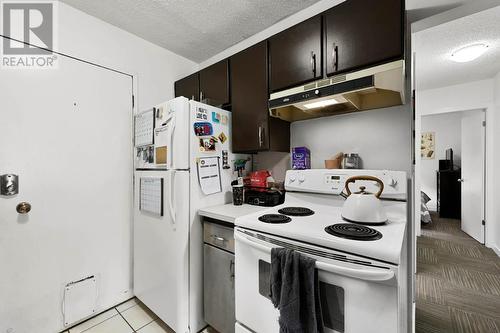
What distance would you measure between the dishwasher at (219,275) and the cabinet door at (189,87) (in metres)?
1.37

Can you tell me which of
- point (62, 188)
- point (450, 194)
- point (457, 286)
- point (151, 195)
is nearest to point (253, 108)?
point (151, 195)

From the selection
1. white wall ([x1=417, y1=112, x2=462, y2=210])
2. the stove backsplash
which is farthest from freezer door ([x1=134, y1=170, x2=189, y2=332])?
white wall ([x1=417, y1=112, x2=462, y2=210])

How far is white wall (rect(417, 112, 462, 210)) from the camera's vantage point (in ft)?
17.2

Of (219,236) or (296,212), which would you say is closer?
(296,212)

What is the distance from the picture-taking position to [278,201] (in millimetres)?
1779

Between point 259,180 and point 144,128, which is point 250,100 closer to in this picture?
point 259,180

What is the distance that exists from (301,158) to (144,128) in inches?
55.6

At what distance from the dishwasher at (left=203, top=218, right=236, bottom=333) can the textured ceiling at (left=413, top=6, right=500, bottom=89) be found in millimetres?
2831

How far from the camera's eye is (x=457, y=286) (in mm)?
2291

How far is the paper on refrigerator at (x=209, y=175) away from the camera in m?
1.64

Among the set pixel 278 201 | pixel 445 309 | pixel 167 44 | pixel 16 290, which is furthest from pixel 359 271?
pixel 167 44

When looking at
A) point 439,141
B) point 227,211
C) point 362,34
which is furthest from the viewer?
point 439,141

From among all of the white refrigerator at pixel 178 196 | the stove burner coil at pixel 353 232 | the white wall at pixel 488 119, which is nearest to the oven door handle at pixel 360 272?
the stove burner coil at pixel 353 232

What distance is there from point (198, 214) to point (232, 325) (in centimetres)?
78
